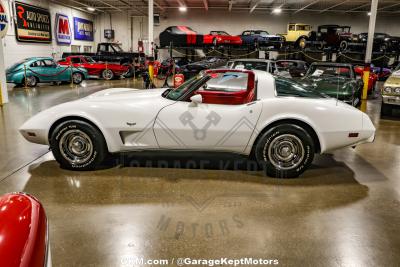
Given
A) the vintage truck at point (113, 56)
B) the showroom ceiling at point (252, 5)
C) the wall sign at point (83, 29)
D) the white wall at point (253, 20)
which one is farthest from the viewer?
the white wall at point (253, 20)

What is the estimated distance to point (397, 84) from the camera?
7551 millimetres

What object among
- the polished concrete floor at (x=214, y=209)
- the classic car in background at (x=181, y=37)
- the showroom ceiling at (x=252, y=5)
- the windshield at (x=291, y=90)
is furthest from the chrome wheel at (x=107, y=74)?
the windshield at (x=291, y=90)

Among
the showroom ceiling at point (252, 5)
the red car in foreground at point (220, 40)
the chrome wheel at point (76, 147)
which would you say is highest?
the showroom ceiling at point (252, 5)

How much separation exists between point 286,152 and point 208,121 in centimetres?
100

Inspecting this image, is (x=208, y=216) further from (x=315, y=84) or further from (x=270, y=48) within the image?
(x=270, y=48)

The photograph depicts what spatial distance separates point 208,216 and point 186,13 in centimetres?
2763

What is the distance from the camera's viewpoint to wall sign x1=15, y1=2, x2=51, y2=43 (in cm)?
1722

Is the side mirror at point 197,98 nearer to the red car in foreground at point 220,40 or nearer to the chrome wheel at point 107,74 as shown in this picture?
the chrome wheel at point 107,74

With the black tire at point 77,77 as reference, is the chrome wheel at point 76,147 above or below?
below

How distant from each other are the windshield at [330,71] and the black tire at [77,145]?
658 cm

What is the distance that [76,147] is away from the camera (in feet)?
13.0

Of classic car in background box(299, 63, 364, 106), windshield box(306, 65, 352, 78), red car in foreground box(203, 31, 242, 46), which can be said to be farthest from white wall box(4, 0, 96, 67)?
classic car in background box(299, 63, 364, 106)

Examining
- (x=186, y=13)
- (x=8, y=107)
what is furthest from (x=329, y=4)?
(x=8, y=107)

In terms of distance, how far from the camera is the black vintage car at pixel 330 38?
1919 centimetres
